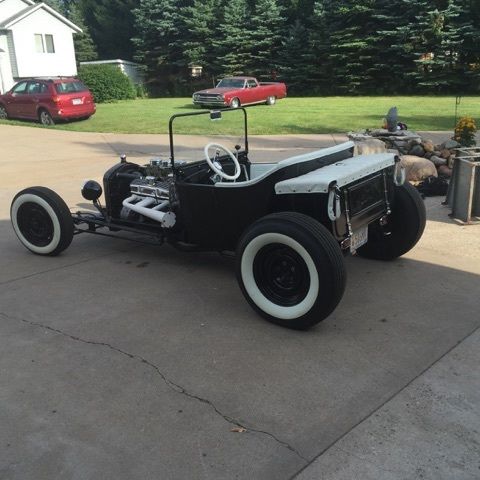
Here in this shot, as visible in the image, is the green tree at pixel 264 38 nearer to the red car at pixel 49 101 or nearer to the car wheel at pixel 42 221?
the red car at pixel 49 101

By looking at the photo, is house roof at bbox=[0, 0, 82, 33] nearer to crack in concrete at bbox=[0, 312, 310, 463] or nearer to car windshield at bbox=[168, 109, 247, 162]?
car windshield at bbox=[168, 109, 247, 162]

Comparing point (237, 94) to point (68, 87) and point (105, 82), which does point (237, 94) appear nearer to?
point (68, 87)

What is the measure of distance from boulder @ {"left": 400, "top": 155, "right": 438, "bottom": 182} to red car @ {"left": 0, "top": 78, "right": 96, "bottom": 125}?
42.4 ft

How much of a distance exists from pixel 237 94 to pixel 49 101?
24.9ft

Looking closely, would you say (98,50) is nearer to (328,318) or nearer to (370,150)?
(370,150)

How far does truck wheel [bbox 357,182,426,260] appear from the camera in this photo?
4617 mm

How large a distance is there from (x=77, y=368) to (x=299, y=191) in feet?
5.82

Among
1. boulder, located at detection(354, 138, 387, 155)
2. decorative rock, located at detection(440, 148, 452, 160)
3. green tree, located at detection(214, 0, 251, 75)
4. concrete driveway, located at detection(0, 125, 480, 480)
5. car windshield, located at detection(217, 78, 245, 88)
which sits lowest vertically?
concrete driveway, located at detection(0, 125, 480, 480)

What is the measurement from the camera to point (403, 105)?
2158 cm

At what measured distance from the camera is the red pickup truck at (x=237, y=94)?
843 inches

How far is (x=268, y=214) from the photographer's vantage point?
3914mm

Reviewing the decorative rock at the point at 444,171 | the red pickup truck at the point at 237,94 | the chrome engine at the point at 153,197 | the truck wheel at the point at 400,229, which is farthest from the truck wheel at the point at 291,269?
the red pickup truck at the point at 237,94

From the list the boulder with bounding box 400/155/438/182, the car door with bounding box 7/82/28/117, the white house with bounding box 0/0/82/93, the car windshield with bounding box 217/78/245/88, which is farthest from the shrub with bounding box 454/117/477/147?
the white house with bounding box 0/0/82/93

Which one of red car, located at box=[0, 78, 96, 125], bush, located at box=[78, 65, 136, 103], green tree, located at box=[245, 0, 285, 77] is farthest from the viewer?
green tree, located at box=[245, 0, 285, 77]
